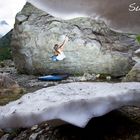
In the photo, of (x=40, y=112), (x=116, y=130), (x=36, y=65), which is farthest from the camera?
(x=36, y=65)

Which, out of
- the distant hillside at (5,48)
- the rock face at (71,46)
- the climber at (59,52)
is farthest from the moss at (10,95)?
the distant hillside at (5,48)

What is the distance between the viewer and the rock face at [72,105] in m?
1.13

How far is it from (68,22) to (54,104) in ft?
16.6

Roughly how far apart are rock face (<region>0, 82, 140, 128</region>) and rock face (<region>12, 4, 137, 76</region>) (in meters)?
4.31

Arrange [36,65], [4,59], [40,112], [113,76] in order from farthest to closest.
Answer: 1. [4,59]
2. [36,65]
3. [113,76]
4. [40,112]

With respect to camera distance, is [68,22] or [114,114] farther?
[68,22]

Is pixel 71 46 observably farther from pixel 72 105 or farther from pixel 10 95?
pixel 72 105

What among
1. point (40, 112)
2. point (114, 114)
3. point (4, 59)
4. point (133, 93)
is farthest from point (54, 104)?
point (4, 59)

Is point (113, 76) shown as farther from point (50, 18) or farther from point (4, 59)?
point (4, 59)

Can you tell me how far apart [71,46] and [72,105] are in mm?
4732

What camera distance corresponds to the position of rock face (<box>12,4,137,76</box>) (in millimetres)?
5727

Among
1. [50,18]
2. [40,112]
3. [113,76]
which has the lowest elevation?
[113,76]

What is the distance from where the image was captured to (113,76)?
5.49 m

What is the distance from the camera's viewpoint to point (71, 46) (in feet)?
19.2
